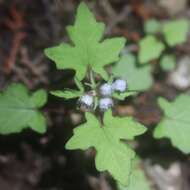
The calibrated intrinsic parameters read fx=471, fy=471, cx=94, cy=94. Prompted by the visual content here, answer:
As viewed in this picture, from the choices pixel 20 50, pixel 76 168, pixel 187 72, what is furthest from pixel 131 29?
pixel 76 168

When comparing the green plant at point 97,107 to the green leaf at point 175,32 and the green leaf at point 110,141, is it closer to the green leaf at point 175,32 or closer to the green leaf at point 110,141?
the green leaf at point 110,141

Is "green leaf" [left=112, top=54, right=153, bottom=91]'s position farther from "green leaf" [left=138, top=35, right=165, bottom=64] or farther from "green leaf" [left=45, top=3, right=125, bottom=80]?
"green leaf" [left=45, top=3, right=125, bottom=80]

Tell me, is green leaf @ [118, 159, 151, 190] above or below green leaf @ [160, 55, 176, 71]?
below

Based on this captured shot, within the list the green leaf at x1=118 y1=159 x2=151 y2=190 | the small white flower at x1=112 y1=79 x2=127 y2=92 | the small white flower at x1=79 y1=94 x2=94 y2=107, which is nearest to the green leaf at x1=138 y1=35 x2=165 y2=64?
the green leaf at x1=118 y1=159 x2=151 y2=190

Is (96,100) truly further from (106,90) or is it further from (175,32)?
(175,32)

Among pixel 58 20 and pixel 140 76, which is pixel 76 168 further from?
Result: pixel 58 20

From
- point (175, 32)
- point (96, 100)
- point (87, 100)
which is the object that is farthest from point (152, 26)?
point (87, 100)
